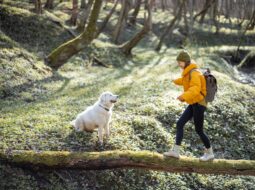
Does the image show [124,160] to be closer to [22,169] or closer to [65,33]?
[22,169]

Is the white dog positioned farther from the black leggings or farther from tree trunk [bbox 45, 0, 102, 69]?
tree trunk [bbox 45, 0, 102, 69]

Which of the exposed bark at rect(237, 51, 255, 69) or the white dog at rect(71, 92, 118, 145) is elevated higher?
the white dog at rect(71, 92, 118, 145)

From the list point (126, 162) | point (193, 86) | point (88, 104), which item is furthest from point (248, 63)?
point (126, 162)

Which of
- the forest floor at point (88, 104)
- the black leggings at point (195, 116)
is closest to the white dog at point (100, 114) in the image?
the forest floor at point (88, 104)

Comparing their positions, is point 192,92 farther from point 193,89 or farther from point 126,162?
point 126,162

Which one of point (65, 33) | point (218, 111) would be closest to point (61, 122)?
point (218, 111)

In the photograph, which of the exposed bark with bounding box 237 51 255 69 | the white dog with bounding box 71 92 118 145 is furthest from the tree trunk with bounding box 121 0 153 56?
the white dog with bounding box 71 92 118 145

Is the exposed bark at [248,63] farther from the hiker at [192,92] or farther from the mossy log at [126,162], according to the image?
the hiker at [192,92]

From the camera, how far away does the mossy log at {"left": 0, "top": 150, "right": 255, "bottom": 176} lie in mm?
9883

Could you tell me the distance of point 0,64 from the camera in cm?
1848

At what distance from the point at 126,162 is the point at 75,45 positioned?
13.1m

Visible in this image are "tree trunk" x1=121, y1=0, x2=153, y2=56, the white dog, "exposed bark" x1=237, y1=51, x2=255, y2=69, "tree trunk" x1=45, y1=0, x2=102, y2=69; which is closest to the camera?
the white dog

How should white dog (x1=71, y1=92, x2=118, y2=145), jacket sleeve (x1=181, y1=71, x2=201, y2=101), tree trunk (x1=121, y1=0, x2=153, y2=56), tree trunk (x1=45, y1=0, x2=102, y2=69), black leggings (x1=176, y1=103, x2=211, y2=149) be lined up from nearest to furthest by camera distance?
1. jacket sleeve (x1=181, y1=71, x2=201, y2=101)
2. black leggings (x1=176, y1=103, x2=211, y2=149)
3. white dog (x1=71, y1=92, x2=118, y2=145)
4. tree trunk (x1=45, y1=0, x2=102, y2=69)
5. tree trunk (x1=121, y1=0, x2=153, y2=56)

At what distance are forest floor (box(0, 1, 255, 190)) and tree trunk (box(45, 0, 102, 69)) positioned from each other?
26.0 inches
